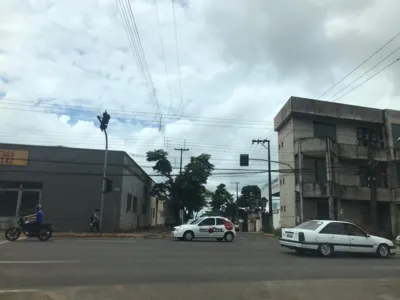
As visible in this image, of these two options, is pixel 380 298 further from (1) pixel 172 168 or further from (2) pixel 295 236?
(1) pixel 172 168

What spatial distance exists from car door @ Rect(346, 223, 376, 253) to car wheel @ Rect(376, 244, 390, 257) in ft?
0.98

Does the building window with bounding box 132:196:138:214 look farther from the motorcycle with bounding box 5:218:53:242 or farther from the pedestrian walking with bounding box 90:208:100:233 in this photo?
the motorcycle with bounding box 5:218:53:242

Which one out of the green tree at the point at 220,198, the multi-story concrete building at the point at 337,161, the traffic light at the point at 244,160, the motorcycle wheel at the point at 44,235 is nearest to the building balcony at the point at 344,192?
the multi-story concrete building at the point at 337,161

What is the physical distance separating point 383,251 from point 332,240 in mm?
2621

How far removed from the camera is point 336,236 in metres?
16.5

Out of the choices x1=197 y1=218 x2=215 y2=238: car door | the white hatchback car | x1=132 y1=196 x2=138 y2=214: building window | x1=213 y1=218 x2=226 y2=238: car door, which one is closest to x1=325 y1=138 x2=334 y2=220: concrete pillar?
the white hatchback car

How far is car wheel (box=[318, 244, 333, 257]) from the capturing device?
635 inches

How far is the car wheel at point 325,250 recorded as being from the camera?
16141mm

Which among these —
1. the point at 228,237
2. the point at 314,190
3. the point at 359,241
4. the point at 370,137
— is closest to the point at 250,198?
the point at 370,137

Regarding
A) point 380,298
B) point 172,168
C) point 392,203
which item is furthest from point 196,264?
point 172,168

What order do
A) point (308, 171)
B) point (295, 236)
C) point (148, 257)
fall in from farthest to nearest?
point (308, 171)
point (295, 236)
point (148, 257)

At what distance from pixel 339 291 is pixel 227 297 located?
247 cm

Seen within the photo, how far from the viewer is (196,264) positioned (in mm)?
12164

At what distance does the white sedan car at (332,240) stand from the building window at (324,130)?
2361cm
